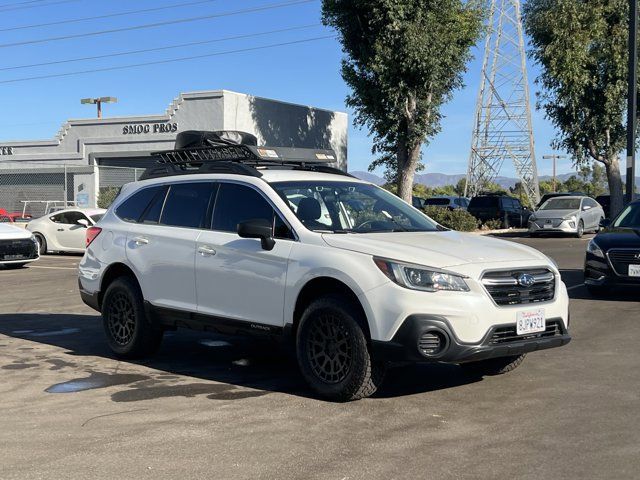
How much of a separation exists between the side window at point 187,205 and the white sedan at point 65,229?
47.3ft

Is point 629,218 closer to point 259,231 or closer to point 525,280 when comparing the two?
point 525,280

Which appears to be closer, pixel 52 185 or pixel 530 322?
pixel 530 322

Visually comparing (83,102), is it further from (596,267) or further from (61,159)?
(596,267)

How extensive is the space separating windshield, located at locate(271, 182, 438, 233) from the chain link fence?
26650 millimetres

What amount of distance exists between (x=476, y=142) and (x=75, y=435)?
54.5m

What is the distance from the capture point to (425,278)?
5.73 m

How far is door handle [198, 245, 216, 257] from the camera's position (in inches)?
275

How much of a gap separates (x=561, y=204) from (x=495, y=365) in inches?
930

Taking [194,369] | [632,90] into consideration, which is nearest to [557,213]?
[632,90]

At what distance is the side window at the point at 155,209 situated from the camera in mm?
7852

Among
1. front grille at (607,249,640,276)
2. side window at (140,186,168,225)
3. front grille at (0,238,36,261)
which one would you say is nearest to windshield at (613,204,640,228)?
front grille at (607,249,640,276)

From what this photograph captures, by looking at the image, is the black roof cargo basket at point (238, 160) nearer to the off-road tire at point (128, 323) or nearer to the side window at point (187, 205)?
the side window at point (187, 205)

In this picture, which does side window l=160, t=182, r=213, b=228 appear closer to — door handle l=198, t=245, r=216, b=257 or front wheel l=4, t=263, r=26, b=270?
door handle l=198, t=245, r=216, b=257

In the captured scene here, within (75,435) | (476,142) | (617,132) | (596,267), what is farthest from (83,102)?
(75,435)
